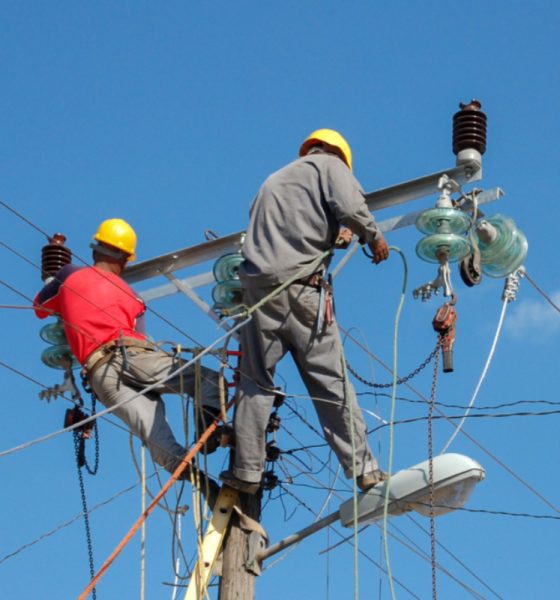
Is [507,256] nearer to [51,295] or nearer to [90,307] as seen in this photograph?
[90,307]

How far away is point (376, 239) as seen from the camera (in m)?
9.18

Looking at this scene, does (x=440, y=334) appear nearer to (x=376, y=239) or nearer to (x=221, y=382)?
(x=376, y=239)

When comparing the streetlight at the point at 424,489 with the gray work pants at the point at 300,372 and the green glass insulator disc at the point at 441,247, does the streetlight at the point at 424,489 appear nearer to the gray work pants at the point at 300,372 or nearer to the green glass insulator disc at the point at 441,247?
the gray work pants at the point at 300,372

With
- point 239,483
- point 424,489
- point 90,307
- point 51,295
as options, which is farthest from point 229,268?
point 424,489

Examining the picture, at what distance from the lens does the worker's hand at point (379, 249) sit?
30.2 feet

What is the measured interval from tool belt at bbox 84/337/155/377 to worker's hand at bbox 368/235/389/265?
66.1 inches

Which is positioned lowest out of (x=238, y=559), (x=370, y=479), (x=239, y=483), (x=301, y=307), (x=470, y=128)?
(x=238, y=559)

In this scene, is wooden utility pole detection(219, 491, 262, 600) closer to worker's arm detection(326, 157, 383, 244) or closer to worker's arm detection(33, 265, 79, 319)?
worker's arm detection(326, 157, 383, 244)

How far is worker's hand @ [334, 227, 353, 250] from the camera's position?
9297 millimetres

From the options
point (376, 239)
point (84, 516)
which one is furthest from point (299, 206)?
point (84, 516)

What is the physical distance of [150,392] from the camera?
32.9 feet

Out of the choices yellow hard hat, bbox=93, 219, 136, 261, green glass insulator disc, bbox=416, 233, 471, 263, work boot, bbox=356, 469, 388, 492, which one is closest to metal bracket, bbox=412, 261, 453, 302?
green glass insulator disc, bbox=416, 233, 471, 263

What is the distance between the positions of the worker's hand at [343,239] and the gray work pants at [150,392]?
1.16m

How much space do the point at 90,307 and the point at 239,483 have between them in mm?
1668
